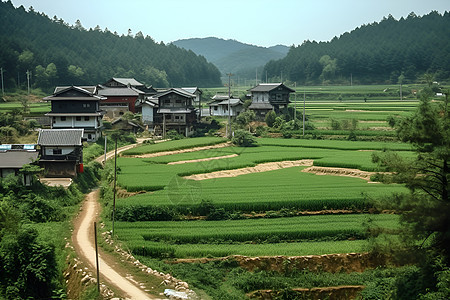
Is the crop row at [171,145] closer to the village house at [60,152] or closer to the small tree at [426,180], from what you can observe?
the village house at [60,152]

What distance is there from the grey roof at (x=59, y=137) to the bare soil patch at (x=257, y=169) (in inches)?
320

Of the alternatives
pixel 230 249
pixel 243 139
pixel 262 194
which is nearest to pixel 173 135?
pixel 243 139

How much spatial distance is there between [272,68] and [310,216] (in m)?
122

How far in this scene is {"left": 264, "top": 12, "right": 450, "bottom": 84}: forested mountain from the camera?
11531 cm

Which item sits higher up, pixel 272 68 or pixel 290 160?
pixel 272 68

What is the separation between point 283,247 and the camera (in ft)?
74.6

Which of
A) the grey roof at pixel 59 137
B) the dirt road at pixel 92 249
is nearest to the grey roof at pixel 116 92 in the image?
the grey roof at pixel 59 137

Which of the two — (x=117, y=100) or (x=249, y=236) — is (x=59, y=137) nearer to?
(x=249, y=236)

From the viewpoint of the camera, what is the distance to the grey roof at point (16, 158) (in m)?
30.4

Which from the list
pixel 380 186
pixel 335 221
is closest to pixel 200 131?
pixel 380 186

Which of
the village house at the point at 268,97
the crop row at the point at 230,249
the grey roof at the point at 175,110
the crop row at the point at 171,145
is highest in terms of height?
the village house at the point at 268,97

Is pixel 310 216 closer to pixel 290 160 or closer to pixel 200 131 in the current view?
pixel 290 160

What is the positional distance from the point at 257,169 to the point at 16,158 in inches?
692

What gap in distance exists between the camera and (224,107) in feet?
238
